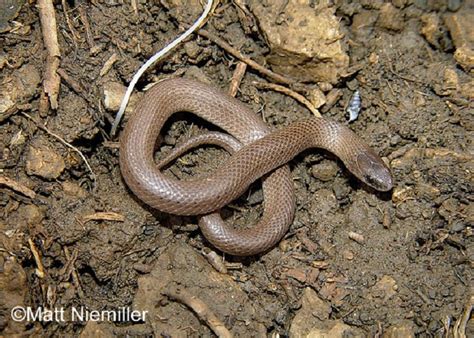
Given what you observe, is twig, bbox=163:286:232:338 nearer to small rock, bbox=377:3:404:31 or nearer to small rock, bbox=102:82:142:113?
small rock, bbox=102:82:142:113

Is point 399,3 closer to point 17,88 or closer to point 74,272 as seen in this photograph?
point 17,88

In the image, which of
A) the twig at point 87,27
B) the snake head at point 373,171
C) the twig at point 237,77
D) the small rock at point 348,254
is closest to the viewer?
the twig at point 87,27

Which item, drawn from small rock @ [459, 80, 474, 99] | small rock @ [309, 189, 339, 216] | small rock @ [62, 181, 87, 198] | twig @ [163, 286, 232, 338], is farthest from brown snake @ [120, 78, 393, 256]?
small rock @ [459, 80, 474, 99]

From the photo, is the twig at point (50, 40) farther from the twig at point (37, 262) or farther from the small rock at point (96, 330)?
the small rock at point (96, 330)

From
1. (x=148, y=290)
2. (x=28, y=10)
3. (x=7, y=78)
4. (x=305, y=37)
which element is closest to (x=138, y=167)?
(x=148, y=290)

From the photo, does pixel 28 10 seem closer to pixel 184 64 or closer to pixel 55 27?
pixel 55 27

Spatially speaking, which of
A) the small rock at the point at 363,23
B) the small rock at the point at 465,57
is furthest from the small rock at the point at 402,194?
the small rock at the point at 363,23

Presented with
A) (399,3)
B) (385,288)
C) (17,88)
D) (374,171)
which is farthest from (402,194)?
(17,88)
